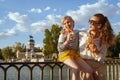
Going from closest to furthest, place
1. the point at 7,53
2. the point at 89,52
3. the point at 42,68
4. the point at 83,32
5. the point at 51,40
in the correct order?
the point at 89,52, the point at 83,32, the point at 42,68, the point at 51,40, the point at 7,53

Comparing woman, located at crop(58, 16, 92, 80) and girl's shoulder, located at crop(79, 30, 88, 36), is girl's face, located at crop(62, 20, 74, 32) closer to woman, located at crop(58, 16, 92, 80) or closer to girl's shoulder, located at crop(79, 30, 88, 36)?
woman, located at crop(58, 16, 92, 80)

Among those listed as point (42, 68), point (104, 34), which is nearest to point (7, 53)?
point (42, 68)

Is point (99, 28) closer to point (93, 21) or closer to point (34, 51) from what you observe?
point (93, 21)

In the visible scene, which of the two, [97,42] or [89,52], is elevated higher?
[97,42]

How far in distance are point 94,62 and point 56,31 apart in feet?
194

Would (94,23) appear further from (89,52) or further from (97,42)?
(89,52)

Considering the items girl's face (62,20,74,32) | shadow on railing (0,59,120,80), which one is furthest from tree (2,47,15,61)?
girl's face (62,20,74,32)

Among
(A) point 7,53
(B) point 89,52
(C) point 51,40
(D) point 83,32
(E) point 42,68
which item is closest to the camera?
(B) point 89,52

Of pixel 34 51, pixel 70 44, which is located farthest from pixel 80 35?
pixel 34 51

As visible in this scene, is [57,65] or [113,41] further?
[57,65]

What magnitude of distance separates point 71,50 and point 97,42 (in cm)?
46

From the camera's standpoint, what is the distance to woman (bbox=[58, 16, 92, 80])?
18.7 feet

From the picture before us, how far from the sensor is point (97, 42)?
232 inches

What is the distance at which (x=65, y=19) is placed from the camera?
6129mm
